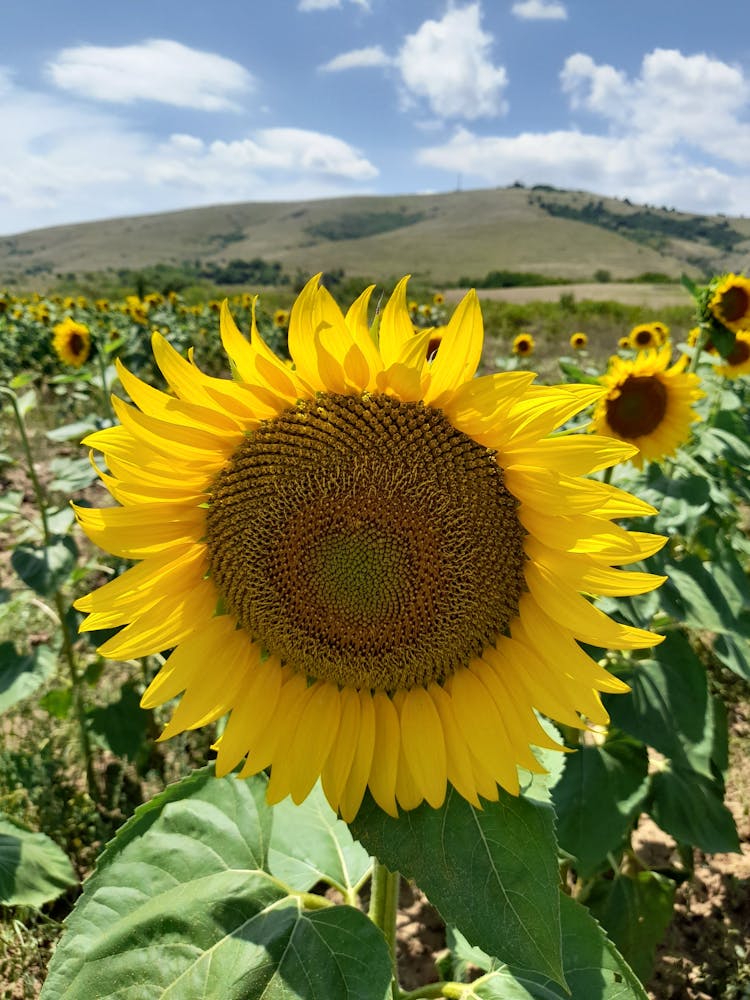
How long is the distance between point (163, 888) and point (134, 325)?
13454 millimetres

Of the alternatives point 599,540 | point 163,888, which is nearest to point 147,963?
point 163,888

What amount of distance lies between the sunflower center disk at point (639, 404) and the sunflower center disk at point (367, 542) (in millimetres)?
2410

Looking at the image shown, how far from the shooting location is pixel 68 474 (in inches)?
141

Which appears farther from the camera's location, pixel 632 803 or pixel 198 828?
pixel 632 803

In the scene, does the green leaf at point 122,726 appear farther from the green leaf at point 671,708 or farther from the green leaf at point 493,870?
the green leaf at point 493,870

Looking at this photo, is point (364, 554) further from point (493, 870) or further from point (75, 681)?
point (75, 681)

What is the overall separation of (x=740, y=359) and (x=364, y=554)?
415 centimetres

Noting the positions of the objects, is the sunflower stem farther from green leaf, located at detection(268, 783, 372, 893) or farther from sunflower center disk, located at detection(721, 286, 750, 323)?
sunflower center disk, located at detection(721, 286, 750, 323)

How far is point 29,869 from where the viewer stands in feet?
7.78

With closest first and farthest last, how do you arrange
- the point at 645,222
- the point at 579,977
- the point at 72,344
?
the point at 579,977 → the point at 72,344 → the point at 645,222

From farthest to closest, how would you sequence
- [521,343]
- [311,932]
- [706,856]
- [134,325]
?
[134,325]
[521,343]
[706,856]
[311,932]

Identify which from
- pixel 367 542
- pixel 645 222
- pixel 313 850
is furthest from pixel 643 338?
pixel 645 222

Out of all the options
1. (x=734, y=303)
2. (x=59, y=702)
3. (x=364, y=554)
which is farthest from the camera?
(x=734, y=303)

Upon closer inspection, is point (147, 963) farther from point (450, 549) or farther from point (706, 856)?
point (706, 856)
